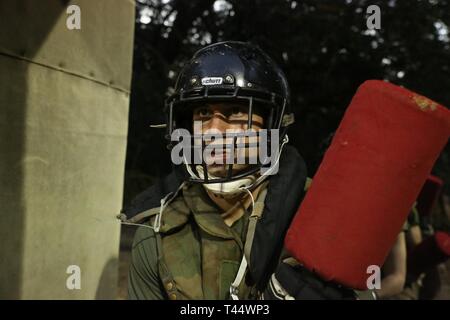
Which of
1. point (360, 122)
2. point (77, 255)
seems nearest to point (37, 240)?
point (77, 255)

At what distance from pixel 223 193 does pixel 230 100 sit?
381 mm

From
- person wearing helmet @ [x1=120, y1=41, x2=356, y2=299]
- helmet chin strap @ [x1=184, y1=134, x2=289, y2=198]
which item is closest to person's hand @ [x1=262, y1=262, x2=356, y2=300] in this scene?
person wearing helmet @ [x1=120, y1=41, x2=356, y2=299]

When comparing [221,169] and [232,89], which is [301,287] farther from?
[232,89]

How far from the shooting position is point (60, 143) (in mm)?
2596

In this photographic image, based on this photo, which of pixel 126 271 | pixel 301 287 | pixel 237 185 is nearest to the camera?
pixel 301 287

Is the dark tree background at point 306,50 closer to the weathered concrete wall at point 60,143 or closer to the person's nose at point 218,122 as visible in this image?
the weathered concrete wall at point 60,143

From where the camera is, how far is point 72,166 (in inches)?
106

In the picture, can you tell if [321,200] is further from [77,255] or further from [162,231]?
[77,255]

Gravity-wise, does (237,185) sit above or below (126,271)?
above

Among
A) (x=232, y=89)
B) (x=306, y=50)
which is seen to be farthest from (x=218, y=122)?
(x=306, y=50)

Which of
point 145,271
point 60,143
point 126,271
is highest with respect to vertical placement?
point 60,143

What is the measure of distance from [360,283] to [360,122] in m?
0.55

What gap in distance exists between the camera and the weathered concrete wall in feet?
7.59

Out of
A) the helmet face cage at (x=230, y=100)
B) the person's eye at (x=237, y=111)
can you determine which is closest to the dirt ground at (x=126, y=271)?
the helmet face cage at (x=230, y=100)
